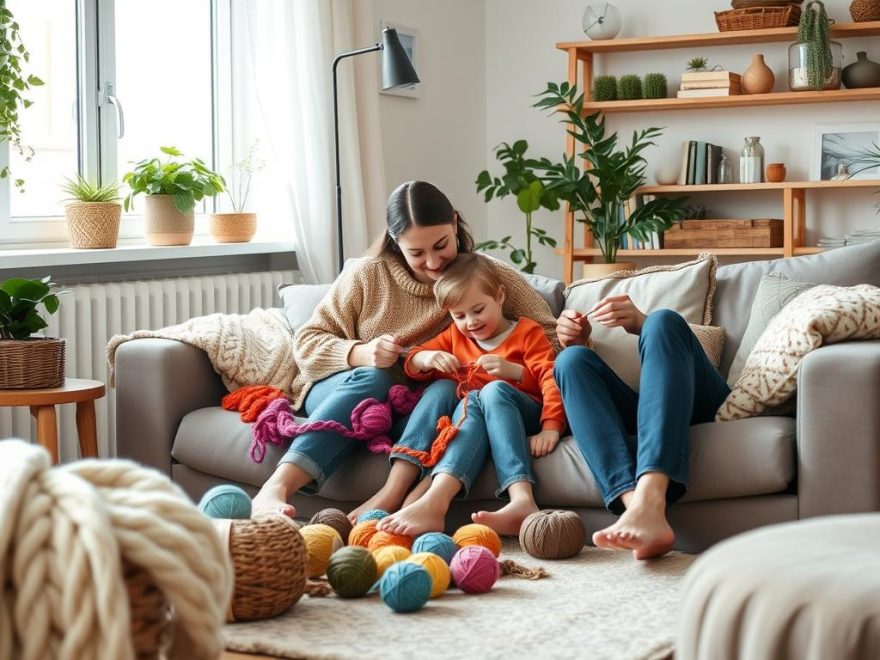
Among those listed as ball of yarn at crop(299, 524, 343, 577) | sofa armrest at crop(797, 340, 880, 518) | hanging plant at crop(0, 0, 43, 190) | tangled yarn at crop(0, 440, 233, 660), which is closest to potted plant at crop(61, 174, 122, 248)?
hanging plant at crop(0, 0, 43, 190)

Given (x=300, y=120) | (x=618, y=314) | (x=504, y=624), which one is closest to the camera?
(x=504, y=624)

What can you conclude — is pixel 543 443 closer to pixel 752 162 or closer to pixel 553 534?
pixel 553 534

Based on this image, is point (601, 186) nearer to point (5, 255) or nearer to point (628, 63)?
point (628, 63)

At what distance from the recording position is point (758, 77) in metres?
4.73

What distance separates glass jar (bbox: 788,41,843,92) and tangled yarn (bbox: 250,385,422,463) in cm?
Answer: 268

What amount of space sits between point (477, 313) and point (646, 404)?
20.4 inches

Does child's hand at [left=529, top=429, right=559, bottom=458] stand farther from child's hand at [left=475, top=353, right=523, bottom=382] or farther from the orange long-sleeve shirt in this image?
child's hand at [left=475, top=353, right=523, bottom=382]

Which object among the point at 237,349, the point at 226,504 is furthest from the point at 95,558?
the point at 237,349

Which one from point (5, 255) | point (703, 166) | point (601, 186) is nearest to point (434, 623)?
point (5, 255)

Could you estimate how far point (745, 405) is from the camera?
245cm

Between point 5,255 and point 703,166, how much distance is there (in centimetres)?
295

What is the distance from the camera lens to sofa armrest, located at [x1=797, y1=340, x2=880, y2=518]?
2.21 m

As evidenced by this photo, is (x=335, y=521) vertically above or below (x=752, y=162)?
below

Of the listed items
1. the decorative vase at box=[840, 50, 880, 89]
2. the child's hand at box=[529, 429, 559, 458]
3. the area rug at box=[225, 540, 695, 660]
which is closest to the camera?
the area rug at box=[225, 540, 695, 660]
